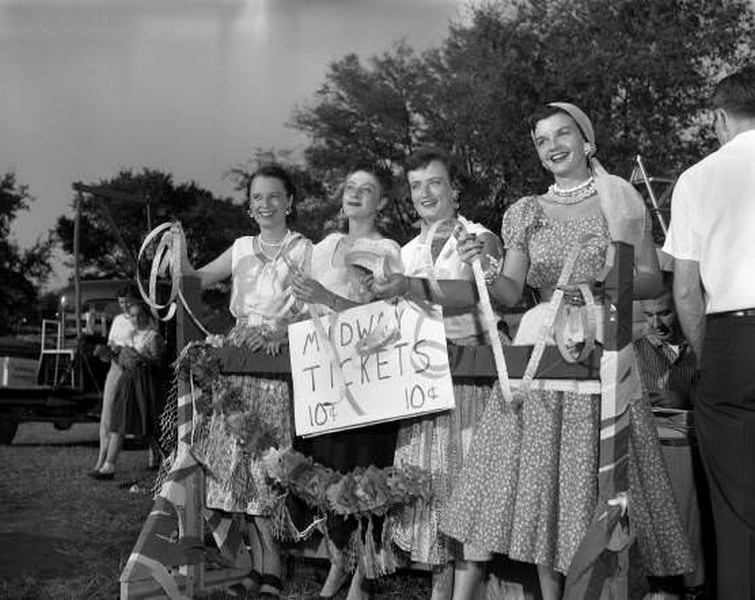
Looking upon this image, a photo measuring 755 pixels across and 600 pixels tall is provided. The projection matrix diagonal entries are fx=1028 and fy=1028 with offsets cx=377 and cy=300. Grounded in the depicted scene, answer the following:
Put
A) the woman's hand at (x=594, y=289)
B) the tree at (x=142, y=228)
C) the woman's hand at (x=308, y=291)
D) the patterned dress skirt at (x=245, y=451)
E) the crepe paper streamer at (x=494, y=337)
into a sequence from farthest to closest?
the tree at (x=142, y=228) → the patterned dress skirt at (x=245, y=451) → the woman's hand at (x=308, y=291) → the crepe paper streamer at (x=494, y=337) → the woman's hand at (x=594, y=289)

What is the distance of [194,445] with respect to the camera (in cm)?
454

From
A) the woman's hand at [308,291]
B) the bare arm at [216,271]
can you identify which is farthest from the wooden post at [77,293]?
the woman's hand at [308,291]

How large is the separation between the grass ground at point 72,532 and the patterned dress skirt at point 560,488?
1541 mm

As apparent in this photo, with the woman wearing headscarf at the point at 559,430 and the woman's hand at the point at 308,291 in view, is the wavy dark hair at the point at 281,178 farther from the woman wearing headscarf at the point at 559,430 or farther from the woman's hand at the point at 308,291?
the woman wearing headscarf at the point at 559,430

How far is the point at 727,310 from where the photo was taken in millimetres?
3205

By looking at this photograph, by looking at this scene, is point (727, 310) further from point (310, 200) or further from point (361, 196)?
point (310, 200)

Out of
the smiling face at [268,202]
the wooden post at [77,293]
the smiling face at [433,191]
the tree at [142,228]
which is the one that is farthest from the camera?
the tree at [142,228]

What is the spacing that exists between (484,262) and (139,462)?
822 cm

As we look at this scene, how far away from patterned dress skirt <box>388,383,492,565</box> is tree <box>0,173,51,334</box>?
2833 cm

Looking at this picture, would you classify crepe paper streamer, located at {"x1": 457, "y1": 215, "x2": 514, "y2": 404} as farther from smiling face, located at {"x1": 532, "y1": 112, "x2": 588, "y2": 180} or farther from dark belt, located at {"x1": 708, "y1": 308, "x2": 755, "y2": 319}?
dark belt, located at {"x1": 708, "y1": 308, "x2": 755, "y2": 319}

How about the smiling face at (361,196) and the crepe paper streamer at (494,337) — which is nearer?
the crepe paper streamer at (494,337)

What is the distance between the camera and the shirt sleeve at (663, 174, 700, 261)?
129 inches

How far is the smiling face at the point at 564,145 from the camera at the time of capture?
3.46 metres

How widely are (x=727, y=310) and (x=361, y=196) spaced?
178 centimetres
